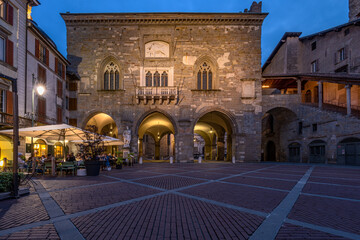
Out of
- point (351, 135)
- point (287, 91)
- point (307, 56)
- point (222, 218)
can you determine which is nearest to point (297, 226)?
point (222, 218)

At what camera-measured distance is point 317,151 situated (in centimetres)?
1988

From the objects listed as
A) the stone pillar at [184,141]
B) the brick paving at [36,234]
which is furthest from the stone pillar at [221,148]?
the brick paving at [36,234]

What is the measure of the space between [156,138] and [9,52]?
2067cm

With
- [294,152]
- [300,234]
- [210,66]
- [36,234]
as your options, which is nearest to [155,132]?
[210,66]

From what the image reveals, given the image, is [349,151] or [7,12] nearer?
[7,12]

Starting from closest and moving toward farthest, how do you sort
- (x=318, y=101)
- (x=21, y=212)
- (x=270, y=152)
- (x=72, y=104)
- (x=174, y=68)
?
(x=21, y=212) < (x=72, y=104) < (x=174, y=68) < (x=318, y=101) < (x=270, y=152)

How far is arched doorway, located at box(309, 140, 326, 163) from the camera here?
1916cm

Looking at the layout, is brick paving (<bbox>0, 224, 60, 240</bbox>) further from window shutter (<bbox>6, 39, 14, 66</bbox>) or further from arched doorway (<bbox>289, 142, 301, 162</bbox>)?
arched doorway (<bbox>289, 142, 301, 162</bbox>)

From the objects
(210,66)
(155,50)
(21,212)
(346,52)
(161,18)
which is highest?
(161,18)

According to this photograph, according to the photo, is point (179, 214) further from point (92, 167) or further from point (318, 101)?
point (318, 101)

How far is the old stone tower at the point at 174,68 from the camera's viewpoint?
1967 cm

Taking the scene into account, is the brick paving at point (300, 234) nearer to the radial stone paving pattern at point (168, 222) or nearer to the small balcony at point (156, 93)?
the radial stone paving pattern at point (168, 222)

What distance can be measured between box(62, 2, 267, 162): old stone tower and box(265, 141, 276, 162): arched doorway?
923cm

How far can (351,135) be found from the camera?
53.7ft
